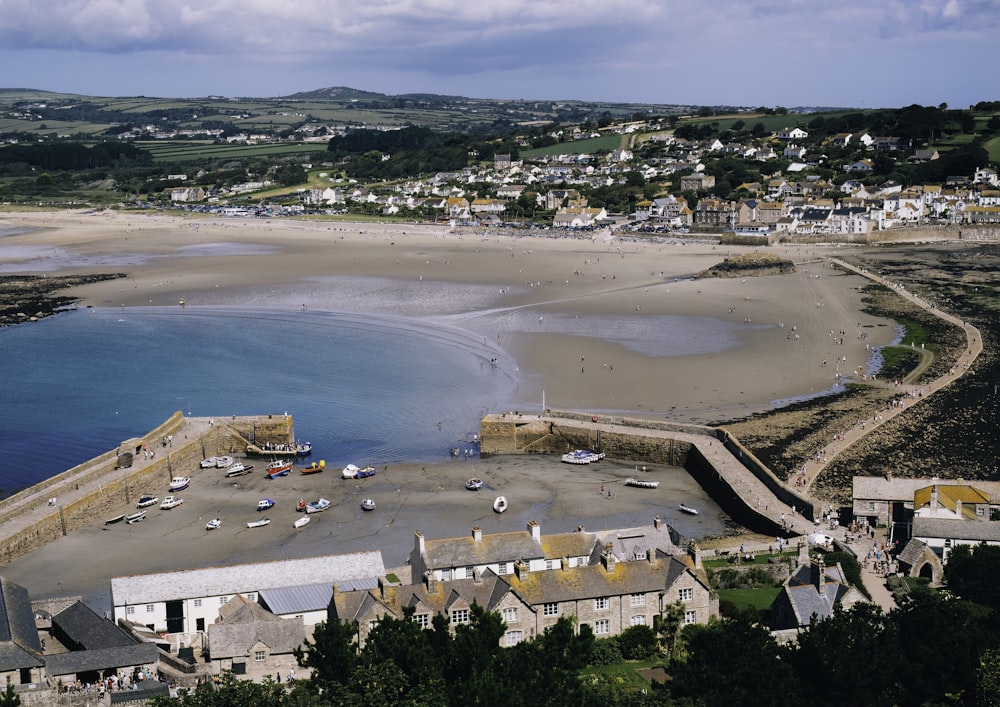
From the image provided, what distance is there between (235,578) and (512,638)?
6.37m

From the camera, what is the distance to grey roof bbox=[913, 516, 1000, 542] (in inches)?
1001

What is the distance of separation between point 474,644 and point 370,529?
1215 cm

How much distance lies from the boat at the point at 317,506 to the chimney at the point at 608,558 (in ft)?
37.3

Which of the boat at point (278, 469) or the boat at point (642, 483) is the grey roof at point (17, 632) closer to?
the boat at point (278, 469)

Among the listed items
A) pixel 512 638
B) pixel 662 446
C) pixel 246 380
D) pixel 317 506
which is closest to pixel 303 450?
pixel 317 506

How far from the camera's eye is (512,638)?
71.1 feet

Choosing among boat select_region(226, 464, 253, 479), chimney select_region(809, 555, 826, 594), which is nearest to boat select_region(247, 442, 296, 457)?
boat select_region(226, 464, 253, 479)

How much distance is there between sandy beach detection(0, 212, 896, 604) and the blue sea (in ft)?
7.57

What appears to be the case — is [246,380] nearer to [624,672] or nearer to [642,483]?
[642,483]

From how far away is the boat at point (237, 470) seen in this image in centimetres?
3625

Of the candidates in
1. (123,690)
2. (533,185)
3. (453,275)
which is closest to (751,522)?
(123,690)

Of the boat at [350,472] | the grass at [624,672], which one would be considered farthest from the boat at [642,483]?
the grass at [624,672]

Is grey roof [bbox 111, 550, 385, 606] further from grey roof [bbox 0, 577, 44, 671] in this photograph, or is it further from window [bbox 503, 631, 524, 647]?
window [bbox 503, 631, 524, 647]

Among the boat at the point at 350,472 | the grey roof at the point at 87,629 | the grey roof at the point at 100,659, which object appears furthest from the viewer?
the boat at the point at 350,472
